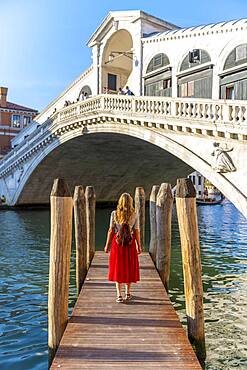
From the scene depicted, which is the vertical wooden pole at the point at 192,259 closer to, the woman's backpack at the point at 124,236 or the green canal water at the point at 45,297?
the green canal water at the point at 45,297

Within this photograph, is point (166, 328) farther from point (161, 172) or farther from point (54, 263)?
point (161, 172)

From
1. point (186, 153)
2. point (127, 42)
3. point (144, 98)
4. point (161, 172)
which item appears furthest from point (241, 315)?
point (161, 172)

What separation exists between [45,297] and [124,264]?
2.71 metres

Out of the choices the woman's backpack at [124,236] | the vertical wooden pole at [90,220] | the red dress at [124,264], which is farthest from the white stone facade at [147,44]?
the red dress at [124,264]

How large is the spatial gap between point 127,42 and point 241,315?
1650 centimetres

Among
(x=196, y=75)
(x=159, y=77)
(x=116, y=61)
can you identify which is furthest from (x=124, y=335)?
(x=116, y=61)

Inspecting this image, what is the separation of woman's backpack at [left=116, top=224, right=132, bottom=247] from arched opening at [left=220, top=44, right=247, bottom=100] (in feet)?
29.7

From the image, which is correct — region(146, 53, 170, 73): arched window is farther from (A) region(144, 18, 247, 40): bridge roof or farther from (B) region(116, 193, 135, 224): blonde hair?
(B) region(116, 193, 135, 224): blonde hair

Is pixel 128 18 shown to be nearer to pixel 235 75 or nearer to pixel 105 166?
pixel 235 75

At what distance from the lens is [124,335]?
4.07 metres

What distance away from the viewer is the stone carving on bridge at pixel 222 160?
10.4 m

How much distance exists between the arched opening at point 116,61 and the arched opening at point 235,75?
728 cm

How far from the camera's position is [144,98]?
44.9 ft

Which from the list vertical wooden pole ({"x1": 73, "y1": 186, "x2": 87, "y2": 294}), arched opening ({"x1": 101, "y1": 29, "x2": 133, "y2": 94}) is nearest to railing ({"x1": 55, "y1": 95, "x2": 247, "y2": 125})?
arched opening ({"x1": 101, "y1": 29, "x2": 133, "y2": 94})
